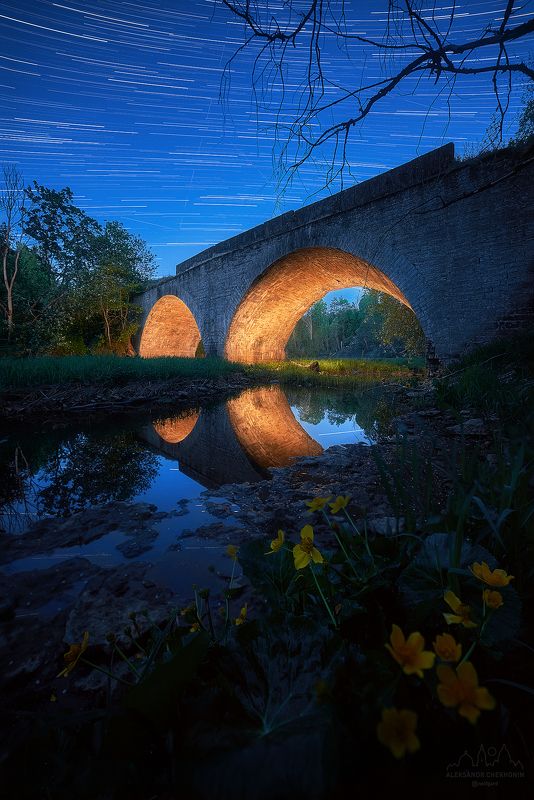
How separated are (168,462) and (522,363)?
4765 mm

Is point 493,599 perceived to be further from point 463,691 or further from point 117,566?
point 117,566

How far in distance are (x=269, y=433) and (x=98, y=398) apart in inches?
146

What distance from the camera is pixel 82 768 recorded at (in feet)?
1.63

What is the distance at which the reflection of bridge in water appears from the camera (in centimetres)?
305

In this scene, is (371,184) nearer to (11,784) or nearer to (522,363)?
(522,363)

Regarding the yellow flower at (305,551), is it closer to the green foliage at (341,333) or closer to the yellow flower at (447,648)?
the yellow flower at (447,648)

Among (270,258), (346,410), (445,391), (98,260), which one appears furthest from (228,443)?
(98,260)

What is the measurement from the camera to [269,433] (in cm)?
455

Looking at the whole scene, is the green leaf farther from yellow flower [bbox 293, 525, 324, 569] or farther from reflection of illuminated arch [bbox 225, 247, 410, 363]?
reflection of illuminated arch [bbox 225, 247, 410, 363]

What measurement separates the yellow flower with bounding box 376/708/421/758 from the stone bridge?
2856 mm

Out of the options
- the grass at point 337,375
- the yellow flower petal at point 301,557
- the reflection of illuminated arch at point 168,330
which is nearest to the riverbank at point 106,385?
the grass at point 337,375

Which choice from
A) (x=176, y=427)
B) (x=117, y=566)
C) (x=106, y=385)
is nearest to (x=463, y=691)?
(x=117, y=566)

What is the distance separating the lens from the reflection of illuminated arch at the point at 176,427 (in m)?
4.16

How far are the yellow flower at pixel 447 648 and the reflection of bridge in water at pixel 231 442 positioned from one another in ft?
7.15
